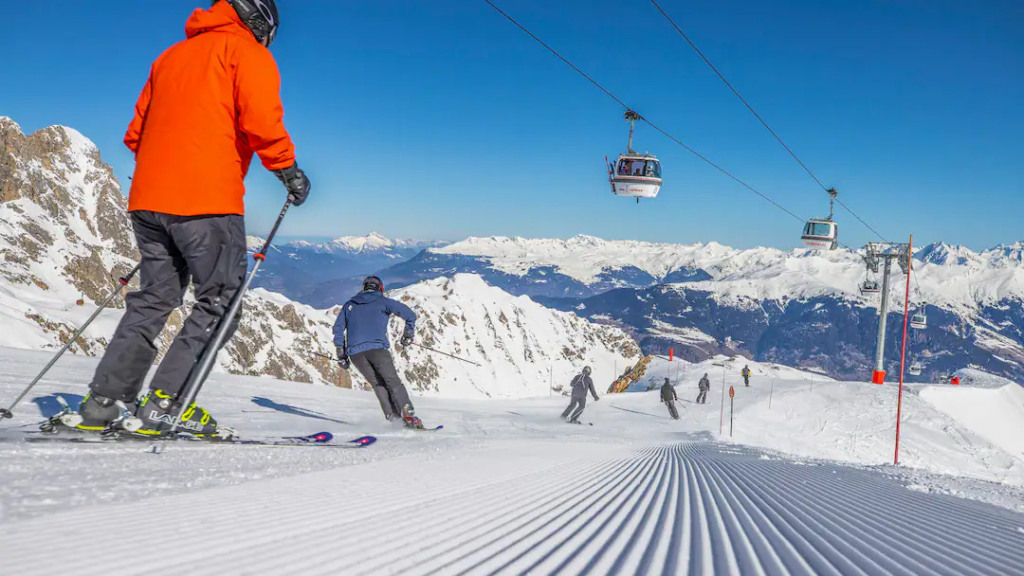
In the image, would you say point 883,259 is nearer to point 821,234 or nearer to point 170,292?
point 821,234

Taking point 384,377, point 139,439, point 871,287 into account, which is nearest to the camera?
point 139,439

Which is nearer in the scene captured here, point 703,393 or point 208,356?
point 208,356

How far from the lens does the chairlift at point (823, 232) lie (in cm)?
2908

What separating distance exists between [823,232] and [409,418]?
2803cm

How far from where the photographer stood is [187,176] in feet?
11.2

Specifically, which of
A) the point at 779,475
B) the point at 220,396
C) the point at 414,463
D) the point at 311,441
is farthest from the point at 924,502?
the point at 220,396

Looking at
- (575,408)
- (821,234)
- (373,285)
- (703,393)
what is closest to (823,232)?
(821,234)

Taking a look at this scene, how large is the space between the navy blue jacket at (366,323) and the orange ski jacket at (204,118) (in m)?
4.33

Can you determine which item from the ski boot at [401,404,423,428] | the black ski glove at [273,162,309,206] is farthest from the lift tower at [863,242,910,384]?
the black ski glove at [273,162,309,206]

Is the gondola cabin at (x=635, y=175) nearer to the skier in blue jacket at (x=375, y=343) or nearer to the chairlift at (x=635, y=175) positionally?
the chairlift at (x=635, y=175)

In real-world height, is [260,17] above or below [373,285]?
above

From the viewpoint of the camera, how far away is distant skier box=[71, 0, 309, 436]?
3.45 meters

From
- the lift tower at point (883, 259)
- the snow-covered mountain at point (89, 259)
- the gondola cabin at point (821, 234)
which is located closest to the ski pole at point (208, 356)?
the gondola cabin at point (821, 234)

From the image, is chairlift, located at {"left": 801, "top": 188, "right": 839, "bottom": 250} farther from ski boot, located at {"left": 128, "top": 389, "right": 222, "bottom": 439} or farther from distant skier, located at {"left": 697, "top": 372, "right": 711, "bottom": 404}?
ski boot, located at {"left": 128, "top": 389, "right": 222, "bottom": 439}
